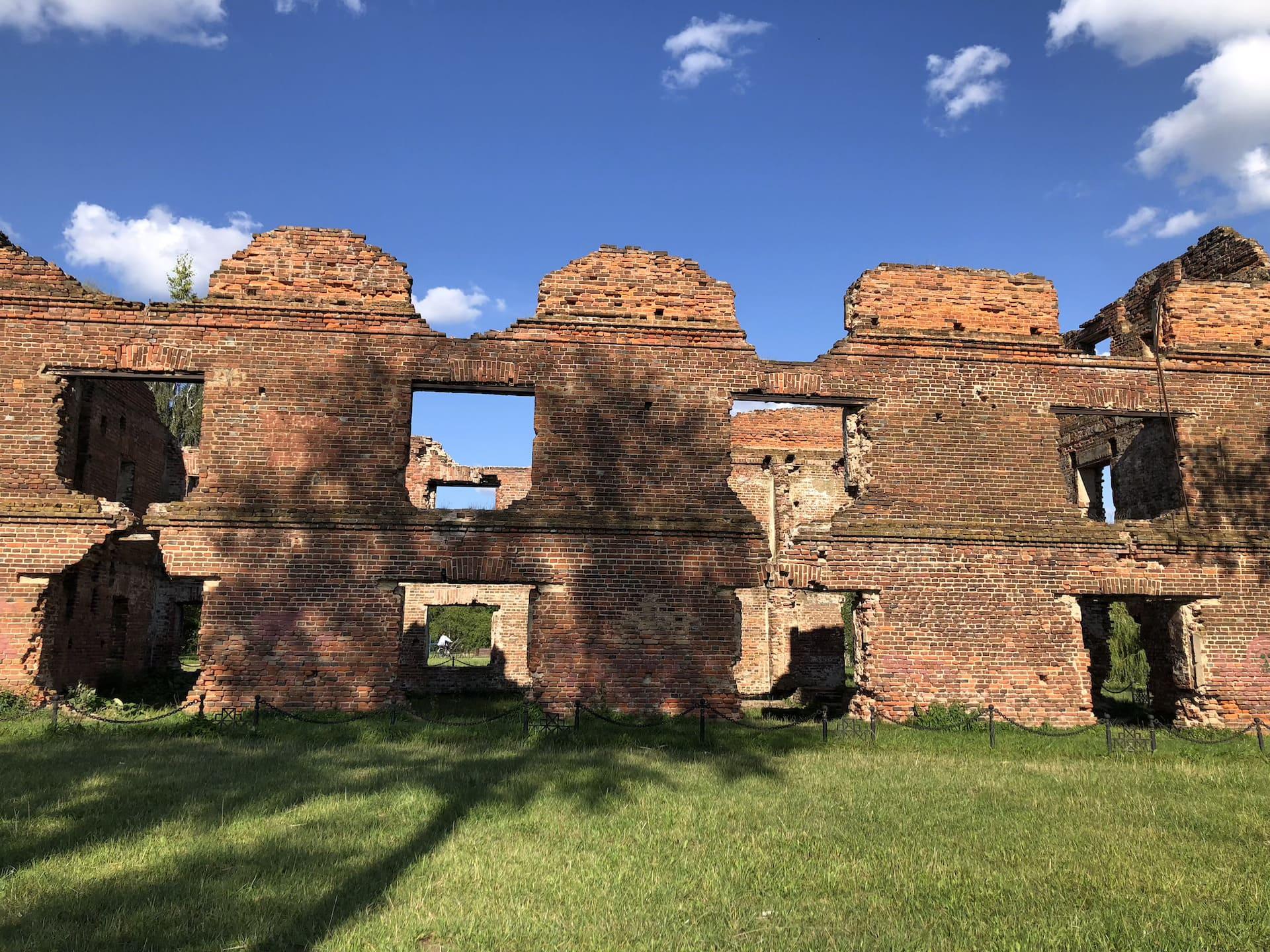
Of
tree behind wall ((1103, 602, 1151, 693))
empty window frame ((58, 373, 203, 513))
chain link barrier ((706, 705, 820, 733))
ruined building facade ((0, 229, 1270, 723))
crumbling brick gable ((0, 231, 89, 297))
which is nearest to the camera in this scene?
chain link barrier ((706, 705, 820, 733))

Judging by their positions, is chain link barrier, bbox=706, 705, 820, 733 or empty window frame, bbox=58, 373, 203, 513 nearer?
chain link barrier, bbox=706, 705, 820, 733

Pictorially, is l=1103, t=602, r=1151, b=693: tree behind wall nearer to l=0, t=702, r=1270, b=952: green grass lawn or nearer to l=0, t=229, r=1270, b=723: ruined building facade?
l=0, t=229, r=1270, b=723: ruined building facade

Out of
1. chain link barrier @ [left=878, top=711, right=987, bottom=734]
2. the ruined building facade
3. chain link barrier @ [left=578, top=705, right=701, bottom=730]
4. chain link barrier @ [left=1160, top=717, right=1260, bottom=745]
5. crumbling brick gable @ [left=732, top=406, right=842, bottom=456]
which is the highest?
crumbling brick gable @ [left=732, top=406, right=842, bottom=456]

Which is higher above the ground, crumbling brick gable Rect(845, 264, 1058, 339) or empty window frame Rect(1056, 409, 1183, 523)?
crumbling brick gable Rect(845, 264, 1058, 339)

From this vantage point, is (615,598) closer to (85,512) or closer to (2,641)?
(85,512)

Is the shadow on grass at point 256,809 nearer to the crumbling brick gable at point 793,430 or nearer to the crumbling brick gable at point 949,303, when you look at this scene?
the crumbling brick gable at point 949,303

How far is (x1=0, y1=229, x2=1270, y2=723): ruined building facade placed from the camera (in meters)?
10.7

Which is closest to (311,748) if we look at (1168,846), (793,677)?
(1168,846)

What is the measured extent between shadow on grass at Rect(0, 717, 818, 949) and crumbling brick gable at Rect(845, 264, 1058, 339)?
20.0 ft

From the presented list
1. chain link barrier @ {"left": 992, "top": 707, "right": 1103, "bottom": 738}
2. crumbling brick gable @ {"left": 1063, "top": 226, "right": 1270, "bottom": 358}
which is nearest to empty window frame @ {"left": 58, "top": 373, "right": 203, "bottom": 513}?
A: chain link barrier @ {"left": 992, "top": 707, "right": 1103, "bottom": 738}

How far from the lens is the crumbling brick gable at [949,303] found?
1208 cm

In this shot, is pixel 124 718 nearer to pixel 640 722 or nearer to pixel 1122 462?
pixel 640 722

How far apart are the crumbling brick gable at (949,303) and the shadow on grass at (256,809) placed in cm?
609

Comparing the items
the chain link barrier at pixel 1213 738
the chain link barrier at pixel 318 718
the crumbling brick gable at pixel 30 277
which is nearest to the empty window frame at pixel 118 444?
the crumbling brick gable at pixel 30 277
